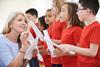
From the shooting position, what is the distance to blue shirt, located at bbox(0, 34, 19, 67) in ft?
7.02

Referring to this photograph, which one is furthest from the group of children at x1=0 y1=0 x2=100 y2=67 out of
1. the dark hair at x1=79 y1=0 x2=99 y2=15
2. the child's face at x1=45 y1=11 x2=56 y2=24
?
the child's face at x1=45 y1=11 x2=56 y2=24

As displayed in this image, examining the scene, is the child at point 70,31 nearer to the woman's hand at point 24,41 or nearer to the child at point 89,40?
the child at point 89,40

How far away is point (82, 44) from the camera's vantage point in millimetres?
2119

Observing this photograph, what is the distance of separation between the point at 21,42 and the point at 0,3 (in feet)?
16.1

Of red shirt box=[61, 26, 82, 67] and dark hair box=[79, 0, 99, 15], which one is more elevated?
dark hair box=[79, 0, 99, 15]

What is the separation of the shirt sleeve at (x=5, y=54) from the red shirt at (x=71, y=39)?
21.2 inches

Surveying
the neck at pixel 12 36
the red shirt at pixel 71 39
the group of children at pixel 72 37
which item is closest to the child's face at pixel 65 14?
the group of children at pixel 72 37

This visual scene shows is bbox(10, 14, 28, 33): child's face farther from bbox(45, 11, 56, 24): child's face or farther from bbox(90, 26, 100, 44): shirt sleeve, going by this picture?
bbox(45, 11, 56, 24): child's face

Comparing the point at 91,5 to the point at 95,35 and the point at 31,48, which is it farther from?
the point at 31,48

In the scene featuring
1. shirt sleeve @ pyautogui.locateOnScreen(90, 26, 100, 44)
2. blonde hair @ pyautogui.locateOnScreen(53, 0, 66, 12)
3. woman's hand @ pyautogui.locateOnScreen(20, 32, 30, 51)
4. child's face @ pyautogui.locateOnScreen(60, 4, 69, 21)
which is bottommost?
woman's hand @ pyautogui.locateOnScreen(20, 32, 30, 51)

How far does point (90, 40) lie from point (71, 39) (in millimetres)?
382

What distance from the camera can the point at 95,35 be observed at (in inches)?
78.7

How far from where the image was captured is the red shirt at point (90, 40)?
2002mm

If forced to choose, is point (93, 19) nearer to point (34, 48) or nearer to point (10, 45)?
point (34, 48)
